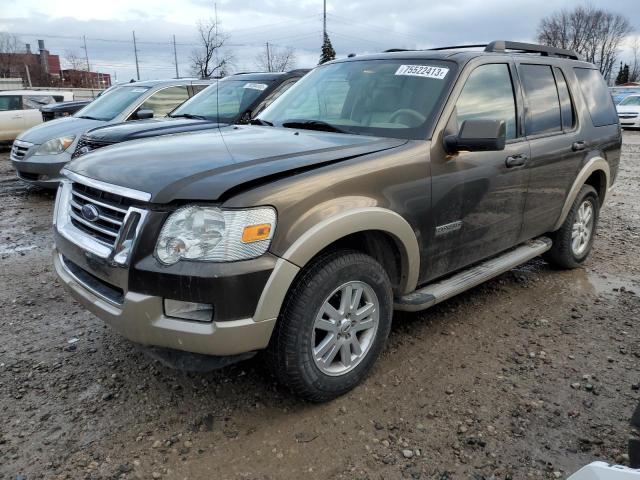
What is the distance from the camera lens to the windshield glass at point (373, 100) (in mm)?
3342

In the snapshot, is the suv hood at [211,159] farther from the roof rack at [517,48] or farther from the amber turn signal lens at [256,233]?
the roof rack at [517,48]

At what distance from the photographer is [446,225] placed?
129 inches

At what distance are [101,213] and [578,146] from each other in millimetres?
3796

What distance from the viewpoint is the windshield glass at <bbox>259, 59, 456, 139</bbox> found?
3342mm

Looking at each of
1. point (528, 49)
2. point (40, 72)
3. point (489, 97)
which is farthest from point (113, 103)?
point (40, 72)

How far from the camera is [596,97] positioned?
194 inches

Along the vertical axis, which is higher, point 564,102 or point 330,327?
point 564,102

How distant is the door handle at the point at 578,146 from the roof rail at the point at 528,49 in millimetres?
810

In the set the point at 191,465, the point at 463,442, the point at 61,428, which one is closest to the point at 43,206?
the point at 61,428

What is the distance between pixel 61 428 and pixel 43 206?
19.0ft

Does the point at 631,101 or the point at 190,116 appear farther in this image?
the point at 631,101

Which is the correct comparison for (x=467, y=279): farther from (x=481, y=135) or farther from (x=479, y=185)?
(x=481, y=135)

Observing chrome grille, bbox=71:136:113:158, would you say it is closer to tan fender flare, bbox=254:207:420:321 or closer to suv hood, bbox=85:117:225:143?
suv hood, bbox=85:117:225:143

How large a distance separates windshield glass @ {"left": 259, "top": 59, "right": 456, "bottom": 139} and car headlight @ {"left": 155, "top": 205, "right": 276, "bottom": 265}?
1303 mm
